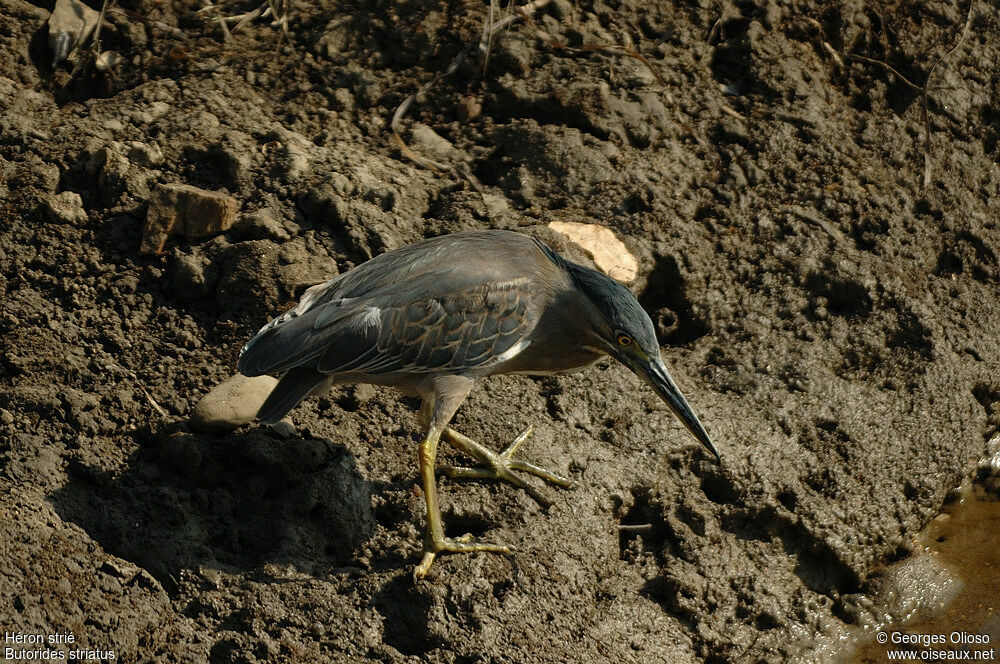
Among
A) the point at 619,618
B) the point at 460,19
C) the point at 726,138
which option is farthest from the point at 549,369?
the point at 460,19

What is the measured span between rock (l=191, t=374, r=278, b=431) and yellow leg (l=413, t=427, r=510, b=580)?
0.72 meters

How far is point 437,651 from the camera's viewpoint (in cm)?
339

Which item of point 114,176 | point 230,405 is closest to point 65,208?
point 114,176

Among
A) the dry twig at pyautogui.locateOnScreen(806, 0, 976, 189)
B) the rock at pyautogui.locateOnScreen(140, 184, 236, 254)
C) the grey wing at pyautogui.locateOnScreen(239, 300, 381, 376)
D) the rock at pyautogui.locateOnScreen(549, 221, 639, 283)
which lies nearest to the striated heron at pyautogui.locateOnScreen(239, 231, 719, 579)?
the grey wing at pyautogui.locateOnScreen(239, 300, 381, 376)

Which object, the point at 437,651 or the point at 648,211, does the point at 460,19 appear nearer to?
the point at 648,211

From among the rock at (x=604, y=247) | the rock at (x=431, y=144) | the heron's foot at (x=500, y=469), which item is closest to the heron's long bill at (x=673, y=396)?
the heron's foot at (x=500, y=469)

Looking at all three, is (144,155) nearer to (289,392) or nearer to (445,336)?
(289,392)

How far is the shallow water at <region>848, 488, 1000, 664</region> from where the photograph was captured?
4.04 metres

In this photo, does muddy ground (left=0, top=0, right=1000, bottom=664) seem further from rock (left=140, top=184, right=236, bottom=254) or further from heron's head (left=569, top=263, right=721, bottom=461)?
heron's head (left=569, top=263, right=721, bottom=461)

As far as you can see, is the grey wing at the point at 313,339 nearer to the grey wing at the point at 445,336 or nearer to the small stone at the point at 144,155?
the grey wing at the point at 445,336

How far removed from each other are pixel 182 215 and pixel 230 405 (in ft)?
3.65

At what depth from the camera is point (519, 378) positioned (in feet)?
14.7

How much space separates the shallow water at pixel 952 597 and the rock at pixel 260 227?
3165 mm

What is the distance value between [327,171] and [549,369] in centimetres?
160
